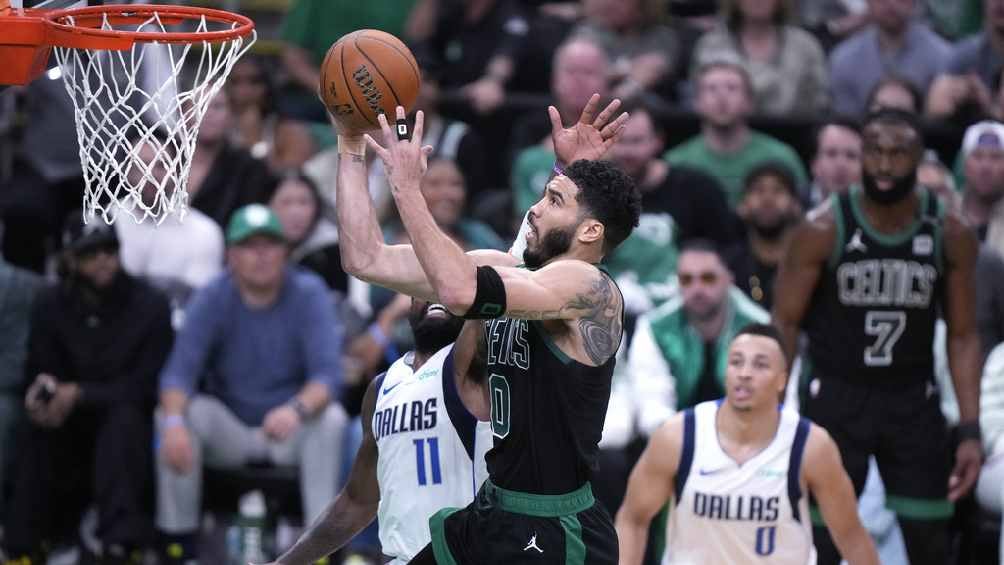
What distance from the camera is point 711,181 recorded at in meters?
9.90

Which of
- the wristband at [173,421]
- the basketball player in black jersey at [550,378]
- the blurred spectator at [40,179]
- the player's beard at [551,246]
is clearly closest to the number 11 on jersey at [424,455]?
the basketball player in black jersey at [550,378]

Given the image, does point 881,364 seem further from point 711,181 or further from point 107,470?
point 107,470

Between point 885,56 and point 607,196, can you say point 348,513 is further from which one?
point 885,56

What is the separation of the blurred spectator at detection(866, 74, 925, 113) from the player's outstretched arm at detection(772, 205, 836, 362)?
212 centimetres

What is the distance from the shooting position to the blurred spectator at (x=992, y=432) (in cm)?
822

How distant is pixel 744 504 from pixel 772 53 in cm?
444

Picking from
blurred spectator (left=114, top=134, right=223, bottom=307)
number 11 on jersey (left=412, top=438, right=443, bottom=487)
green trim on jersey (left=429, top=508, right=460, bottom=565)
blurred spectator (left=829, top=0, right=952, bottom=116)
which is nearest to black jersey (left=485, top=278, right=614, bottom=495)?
green trim on jersey (left=429, top=508, right=460, bottom=565)

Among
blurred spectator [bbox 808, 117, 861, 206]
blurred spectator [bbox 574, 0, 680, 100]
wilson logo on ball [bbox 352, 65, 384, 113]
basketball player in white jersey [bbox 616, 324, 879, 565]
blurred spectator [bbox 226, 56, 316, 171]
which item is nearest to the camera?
wilson logo on ball [bbox 352, 65, 384, 113]

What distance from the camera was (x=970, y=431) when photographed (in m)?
8.04

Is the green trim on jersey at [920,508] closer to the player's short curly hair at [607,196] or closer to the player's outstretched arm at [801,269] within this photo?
the player's outstretched arm at [801,269]

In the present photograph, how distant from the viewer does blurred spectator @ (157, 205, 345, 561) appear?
897cm

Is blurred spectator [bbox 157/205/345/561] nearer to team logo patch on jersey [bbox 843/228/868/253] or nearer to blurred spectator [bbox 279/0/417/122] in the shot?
blurred spectator [bbox 279/0/417/122]

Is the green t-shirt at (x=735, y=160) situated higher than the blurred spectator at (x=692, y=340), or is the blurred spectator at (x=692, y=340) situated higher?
the green t-shirt at (x=735, y=160)

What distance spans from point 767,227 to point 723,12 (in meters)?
2.07
